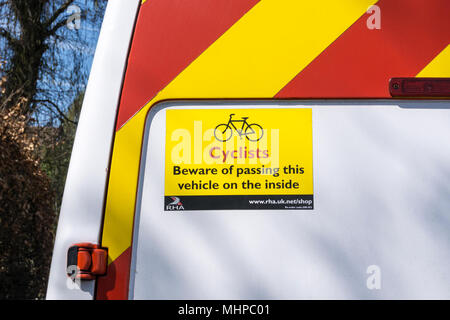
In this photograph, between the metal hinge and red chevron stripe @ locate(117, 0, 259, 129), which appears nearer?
the metal hinge

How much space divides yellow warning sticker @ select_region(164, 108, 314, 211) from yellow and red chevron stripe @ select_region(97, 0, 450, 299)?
0.09 meters

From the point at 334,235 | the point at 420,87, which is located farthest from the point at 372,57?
the point at 334,235

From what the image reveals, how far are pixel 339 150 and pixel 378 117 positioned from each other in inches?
6.9

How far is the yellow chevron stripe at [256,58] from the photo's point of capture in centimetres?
166

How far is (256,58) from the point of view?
5.47 ft

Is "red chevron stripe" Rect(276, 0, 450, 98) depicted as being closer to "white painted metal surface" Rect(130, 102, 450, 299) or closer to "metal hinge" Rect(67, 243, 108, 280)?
"white painted metal surface" Rect(130, 102, 450, 299)

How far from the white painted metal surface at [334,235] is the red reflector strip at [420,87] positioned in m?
0.11

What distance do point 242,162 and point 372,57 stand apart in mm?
561

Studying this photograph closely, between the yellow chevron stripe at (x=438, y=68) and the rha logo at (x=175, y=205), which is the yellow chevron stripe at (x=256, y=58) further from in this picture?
the yellow chevron stripe at (x=438, y=68)

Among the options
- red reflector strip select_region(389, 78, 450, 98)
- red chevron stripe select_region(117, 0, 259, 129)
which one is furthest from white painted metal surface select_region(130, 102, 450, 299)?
red chevron stripe select_region(117, 0, 259, 129)

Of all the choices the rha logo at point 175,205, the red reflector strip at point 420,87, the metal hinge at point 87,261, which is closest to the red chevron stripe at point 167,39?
the rha logo at point 175,205

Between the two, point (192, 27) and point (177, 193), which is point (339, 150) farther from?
point (192, 27)

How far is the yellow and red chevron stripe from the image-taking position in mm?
1663

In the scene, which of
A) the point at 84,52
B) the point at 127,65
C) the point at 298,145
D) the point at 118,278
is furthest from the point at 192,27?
the point at 84,52
